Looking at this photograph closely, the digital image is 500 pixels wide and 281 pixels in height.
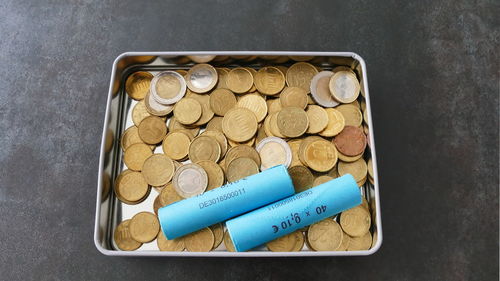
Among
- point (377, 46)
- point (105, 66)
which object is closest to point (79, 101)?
point (105, 66)

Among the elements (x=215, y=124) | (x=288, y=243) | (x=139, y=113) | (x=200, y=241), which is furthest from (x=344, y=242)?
(x=139, y=113)

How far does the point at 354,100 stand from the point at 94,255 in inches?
35.9

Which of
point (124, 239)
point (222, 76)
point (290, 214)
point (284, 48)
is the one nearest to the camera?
point (290, 214)

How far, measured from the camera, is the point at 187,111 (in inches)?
45.4

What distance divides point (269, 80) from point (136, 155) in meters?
0.45

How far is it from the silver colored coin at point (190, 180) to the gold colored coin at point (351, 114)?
1.44 ft

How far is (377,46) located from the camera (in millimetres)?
1363

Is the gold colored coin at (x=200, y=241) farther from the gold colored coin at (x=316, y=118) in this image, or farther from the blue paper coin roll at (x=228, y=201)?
the gold colored coin at (x=316, y=118)

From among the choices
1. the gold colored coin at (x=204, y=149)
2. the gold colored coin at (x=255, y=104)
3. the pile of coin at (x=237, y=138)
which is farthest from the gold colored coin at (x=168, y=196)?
the gold colored coin at (x=255, y=104)

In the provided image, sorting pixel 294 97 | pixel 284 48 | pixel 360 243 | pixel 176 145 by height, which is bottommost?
pixel 360 243

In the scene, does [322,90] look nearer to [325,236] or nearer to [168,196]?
[325,236]

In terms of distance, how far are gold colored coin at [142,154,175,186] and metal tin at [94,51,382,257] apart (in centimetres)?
4

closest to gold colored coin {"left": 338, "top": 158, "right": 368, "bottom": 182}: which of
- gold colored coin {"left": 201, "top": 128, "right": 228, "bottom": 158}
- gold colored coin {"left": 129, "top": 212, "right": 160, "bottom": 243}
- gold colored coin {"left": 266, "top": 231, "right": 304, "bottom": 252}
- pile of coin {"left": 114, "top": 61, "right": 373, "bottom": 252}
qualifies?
pile of coin {"left": 114, "top": 61, "right": 373, "bottom": 252}

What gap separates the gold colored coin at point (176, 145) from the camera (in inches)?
44.6
